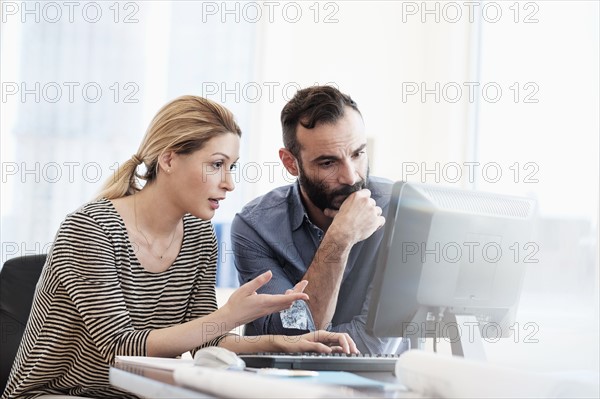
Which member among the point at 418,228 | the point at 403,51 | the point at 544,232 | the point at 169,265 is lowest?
the point at 544,232

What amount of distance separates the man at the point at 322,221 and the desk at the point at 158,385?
84cm

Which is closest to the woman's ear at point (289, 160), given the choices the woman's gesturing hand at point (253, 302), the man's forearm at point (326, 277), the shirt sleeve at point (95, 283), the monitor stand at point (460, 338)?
the man's forearm at point (326, 277)

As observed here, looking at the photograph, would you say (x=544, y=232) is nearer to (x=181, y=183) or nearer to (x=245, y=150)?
(x=245, y=150)

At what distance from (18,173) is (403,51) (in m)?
2.02

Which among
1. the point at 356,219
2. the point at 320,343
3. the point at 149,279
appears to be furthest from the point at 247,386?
the point at 356,219

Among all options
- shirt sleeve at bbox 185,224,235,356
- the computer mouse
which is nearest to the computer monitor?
the computer mouse

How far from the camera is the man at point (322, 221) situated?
2021 mm

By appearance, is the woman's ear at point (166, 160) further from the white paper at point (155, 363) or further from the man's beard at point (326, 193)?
the white paper at point (155, 363)

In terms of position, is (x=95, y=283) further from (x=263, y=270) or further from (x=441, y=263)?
(x=441, y=263)

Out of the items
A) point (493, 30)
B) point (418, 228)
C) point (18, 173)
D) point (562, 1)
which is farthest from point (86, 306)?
point (493, 30)

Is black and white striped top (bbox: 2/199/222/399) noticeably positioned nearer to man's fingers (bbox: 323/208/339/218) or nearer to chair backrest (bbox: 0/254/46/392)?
chair backrest (bbox: 0/254/46/392)

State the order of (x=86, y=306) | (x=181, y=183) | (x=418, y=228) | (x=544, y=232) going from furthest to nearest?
1. (x=544, y=232)
2. (x=181, y=183)
3. (x=86, y=306)
4. (x=418, y=228)

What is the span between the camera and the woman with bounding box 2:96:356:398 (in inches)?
60.8

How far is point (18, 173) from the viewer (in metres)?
3.62
